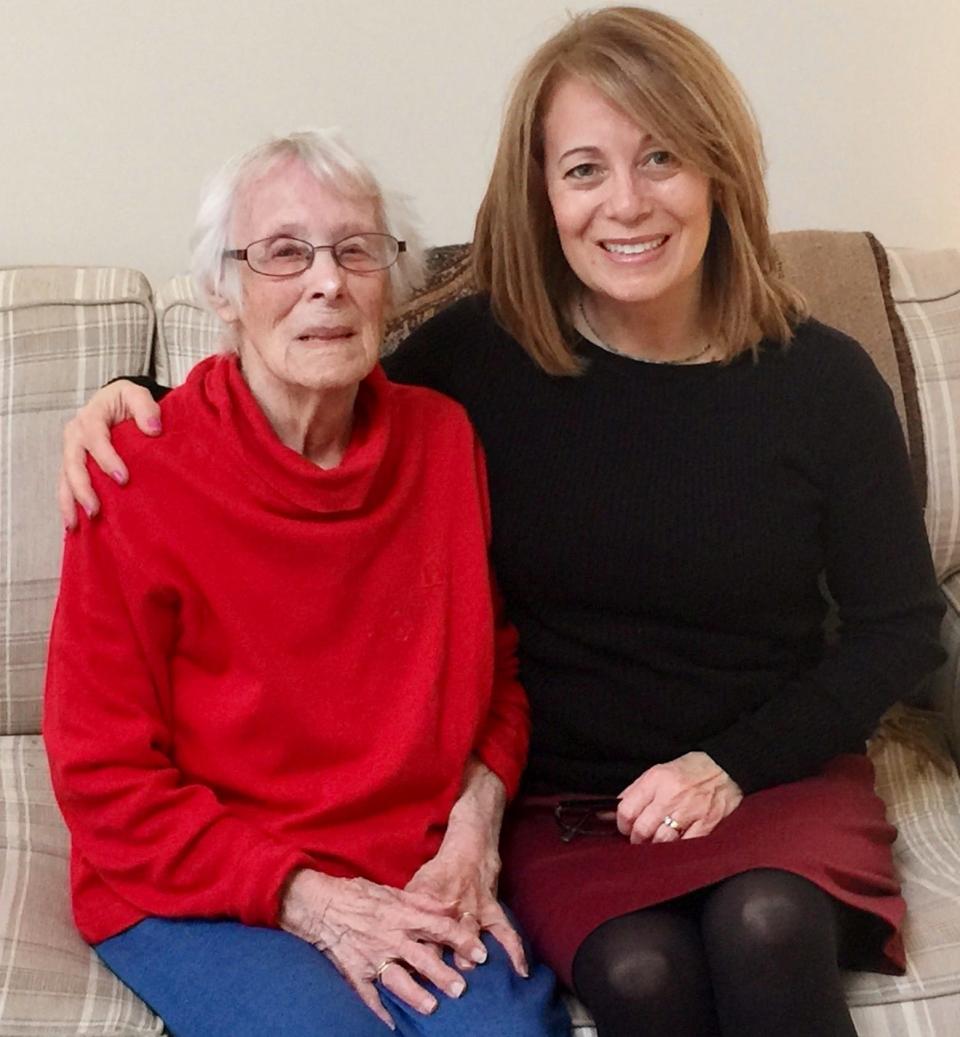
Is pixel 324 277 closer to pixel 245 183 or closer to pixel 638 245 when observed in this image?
pixel 245 183

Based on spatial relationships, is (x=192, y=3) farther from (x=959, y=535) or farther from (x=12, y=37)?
(x=959, y=535)

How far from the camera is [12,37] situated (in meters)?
1.95

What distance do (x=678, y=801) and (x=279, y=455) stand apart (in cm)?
58

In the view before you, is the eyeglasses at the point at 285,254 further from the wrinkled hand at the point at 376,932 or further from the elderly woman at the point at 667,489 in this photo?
the wrinkled hand at the point at 376,932

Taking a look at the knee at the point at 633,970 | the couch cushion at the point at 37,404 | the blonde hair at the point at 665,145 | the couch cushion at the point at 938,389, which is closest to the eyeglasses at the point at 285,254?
the blonde hair at the point at 665,145

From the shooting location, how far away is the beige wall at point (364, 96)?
1987mm

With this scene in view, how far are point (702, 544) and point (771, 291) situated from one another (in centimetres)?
33

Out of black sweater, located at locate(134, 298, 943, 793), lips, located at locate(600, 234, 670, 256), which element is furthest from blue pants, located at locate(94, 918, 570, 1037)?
lips, located at locate(600, 234, 670, 256)

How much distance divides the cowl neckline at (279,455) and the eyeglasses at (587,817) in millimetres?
442

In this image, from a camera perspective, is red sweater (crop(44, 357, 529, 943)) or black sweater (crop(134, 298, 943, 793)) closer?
red sweater (crop(44, 357, 529, 943))

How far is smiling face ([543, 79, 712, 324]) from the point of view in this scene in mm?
1423

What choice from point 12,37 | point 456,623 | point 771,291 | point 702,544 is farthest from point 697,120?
point 12,37

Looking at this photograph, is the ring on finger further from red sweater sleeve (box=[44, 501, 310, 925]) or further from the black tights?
red sweater sleeve (box=[44, 501, 310, 925])

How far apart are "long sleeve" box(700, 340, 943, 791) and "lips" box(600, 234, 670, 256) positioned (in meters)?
0.27
